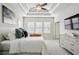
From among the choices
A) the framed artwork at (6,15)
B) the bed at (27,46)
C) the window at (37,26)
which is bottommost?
the bed at (27,46)

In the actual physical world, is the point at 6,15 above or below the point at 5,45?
above

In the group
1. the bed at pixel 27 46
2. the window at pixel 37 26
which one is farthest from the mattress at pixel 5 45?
the window at pixel 37 26

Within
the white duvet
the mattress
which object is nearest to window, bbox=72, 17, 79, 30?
the white duvet

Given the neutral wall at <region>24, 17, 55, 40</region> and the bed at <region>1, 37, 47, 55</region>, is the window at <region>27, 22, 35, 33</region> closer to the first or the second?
the neutral wall at <region>24, 17, 55, 40</region>

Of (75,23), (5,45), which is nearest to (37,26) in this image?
(75,23)

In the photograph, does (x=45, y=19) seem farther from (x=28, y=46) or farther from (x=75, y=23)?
(x=28, y=46)

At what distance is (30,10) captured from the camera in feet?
20.2

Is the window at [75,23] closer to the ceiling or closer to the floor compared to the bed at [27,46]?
closer to the ceiling

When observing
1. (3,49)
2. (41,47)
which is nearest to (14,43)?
(3,49)

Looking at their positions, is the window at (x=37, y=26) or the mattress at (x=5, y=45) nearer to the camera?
the mattress at (x=5, y=45)

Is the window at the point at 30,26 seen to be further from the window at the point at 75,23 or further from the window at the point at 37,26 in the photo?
the window at the point at 75,23
